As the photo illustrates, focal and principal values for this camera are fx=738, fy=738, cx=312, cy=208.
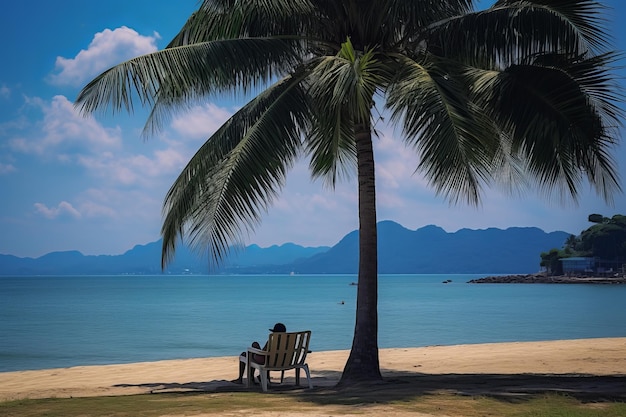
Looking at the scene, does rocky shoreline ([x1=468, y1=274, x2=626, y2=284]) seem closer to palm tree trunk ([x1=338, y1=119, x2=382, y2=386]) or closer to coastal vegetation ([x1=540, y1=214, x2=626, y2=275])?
coastal vegetation ([x1=540, y1=214, x2=626, y2=275])

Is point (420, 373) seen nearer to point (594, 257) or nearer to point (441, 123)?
point (441, 123)

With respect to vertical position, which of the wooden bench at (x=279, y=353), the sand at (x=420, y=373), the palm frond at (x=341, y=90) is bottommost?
the sand at (x=420, y=373)

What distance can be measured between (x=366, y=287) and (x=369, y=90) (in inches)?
117

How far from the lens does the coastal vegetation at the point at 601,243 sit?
139625mm

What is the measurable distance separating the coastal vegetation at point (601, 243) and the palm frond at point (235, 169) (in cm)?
13966

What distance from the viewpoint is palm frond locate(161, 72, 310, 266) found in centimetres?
933

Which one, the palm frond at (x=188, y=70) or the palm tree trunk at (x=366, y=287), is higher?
the palm frond at (x=188, y=70)

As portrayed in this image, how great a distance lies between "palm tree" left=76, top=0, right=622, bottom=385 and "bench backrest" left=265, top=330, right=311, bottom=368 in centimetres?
86

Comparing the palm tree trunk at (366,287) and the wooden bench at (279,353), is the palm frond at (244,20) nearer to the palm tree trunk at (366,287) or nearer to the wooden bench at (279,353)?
the palm tree trunk at (366,287)

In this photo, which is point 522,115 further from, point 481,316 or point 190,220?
point 481,316

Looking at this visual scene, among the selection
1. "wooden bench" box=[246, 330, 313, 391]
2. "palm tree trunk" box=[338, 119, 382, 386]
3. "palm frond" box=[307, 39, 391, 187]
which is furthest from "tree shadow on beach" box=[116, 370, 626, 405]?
"palm frond" box=[307, 39, 391, 187]

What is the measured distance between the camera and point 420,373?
13.7 m

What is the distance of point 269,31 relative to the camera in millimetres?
11398

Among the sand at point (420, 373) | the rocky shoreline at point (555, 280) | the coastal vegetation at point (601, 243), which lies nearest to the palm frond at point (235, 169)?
the sand at point (420, 373)
